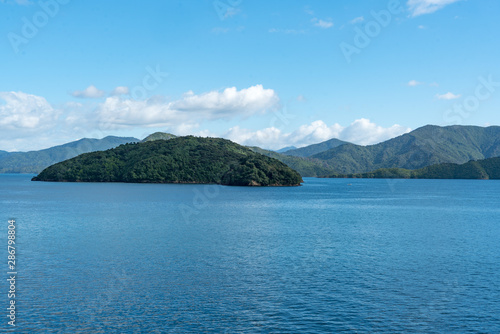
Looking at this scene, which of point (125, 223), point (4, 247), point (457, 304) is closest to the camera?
point (457, 304)

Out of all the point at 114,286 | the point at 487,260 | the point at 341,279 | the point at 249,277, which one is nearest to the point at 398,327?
the point at 341,279

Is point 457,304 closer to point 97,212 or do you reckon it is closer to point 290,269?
point 290,269

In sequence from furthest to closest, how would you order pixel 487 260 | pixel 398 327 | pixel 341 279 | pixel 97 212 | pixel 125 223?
pixel 97 212 < pixel 125 223 < pixel 487 260 < pixel 341 279 < pixel 398 327

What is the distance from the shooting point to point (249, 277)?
4606 centimetres

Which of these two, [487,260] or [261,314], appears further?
[487,260]

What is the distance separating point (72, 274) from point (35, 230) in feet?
135

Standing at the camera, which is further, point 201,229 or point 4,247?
point 201,229

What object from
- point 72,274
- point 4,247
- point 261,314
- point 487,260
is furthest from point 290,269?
point 4,247

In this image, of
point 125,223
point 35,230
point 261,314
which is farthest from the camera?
point 125,223

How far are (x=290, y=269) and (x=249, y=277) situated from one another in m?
6.75

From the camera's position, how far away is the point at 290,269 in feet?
165

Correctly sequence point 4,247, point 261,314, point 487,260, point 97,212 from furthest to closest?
point 97,212 < point 4,247 < point 487,260 < point 261,314

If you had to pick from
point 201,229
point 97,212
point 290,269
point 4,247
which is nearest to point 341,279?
point 290,269

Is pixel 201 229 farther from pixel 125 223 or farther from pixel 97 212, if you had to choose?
pixel 97 212
